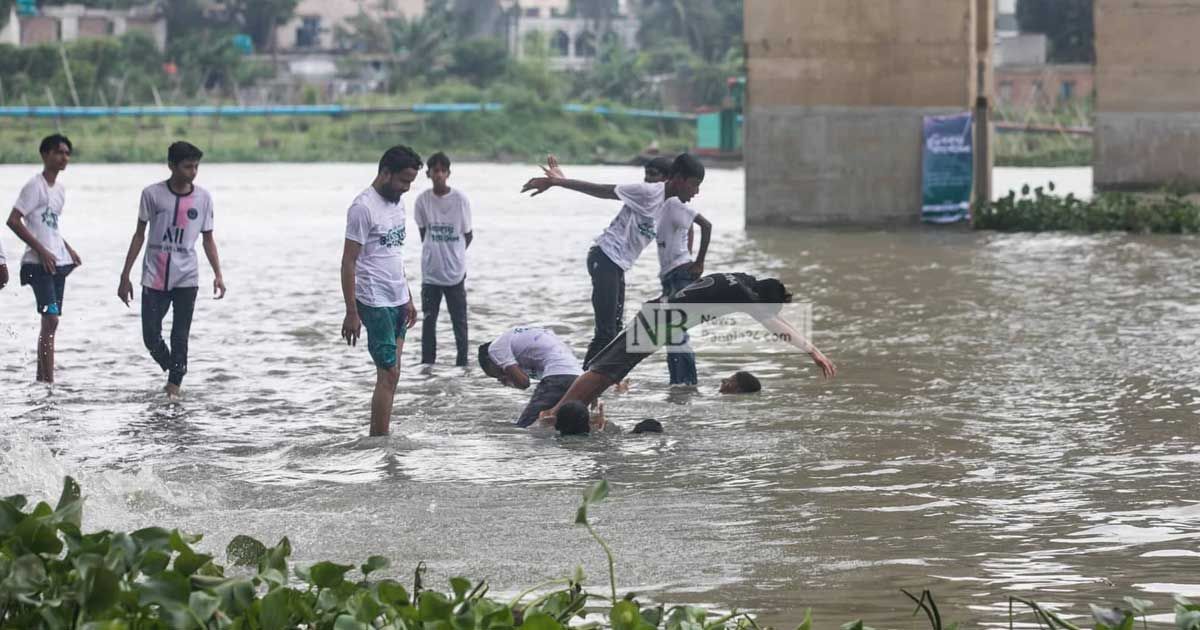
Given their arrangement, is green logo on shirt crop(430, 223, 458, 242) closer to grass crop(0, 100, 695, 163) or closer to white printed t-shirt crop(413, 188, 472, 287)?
white printed t-shirt crop(413, 188, 472, 287)

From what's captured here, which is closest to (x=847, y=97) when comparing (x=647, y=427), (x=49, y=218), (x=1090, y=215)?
(x=1090, y=215)

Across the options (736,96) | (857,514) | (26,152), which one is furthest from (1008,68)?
(857,514)

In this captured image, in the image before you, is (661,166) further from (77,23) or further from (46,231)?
(77,23)

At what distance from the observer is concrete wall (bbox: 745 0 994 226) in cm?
2738

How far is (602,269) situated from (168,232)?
2.84 meters

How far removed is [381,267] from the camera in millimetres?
9805

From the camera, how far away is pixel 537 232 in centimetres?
2905

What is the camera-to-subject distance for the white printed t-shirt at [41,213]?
1178 cm

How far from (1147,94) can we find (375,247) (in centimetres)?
2916

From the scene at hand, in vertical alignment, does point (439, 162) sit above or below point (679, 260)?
above

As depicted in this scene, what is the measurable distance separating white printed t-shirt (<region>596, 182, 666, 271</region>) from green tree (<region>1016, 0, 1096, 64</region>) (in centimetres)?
7570

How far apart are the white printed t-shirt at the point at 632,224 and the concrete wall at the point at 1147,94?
2544cm

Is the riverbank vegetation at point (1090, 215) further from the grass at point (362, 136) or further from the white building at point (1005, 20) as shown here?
the white building at point (1005, 20)

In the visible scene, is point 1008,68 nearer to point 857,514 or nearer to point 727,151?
point 727,151
